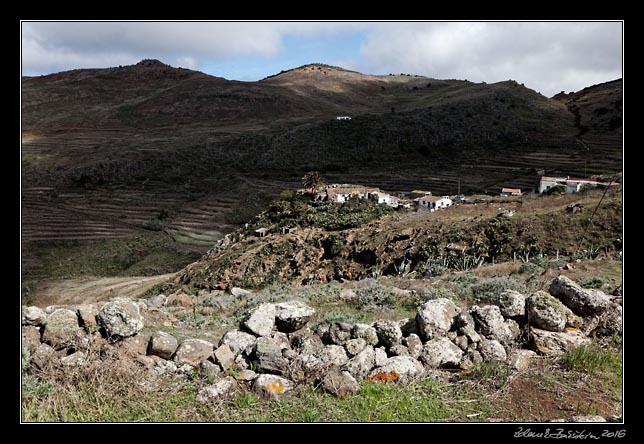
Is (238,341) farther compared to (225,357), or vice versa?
(238,341)

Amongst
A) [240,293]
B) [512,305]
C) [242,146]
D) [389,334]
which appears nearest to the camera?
[389,334]

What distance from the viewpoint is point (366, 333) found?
635 centimetres

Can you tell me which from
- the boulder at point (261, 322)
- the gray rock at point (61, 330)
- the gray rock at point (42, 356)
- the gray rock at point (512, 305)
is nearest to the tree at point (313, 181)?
the boulder at point (261, 322)

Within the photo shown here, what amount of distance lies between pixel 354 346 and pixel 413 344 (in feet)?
2.83

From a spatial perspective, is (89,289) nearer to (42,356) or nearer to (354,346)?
(42,356)

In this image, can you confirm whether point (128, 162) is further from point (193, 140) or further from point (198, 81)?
point (198, 81)

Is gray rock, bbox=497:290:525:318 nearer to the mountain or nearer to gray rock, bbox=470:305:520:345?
gray rock, bbox=470:305:520:345

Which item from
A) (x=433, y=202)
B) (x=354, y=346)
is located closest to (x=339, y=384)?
(x=354, y=346)

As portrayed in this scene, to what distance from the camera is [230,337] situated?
6402 millimetres

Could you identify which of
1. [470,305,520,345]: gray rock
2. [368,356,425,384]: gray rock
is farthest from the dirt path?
[470,305,520,345]: gray rock

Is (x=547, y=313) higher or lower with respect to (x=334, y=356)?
higher

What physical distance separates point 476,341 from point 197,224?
44312 millimetres

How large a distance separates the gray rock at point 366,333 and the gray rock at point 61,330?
3.97 metres
